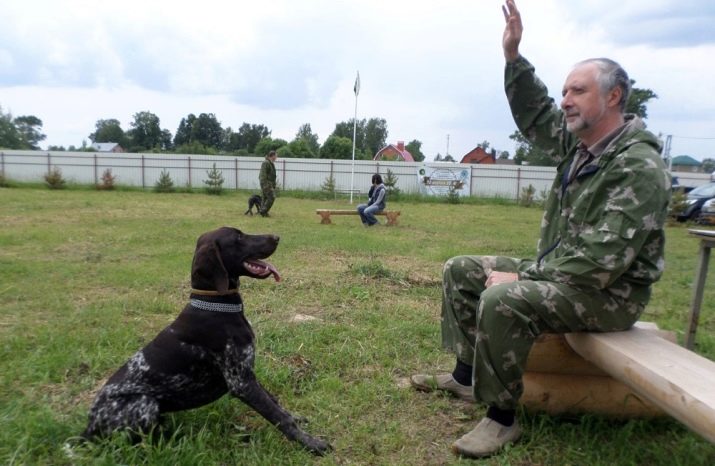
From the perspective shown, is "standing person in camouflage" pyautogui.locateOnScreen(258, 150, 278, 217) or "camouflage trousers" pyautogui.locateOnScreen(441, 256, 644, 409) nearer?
"camouflage trousers" pyautogui.locateOnScreen(441, 256, 644, 409)

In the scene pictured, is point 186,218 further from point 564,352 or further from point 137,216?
point 564,352

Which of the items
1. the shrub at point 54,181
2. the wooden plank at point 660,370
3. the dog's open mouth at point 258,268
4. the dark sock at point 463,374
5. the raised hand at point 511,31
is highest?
the raised hand at point 511,31

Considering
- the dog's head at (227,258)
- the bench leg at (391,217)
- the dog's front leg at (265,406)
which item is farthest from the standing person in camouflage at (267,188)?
the dog's front leg at (265,406)

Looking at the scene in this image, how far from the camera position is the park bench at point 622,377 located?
1.82 metres

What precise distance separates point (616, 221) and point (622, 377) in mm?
665

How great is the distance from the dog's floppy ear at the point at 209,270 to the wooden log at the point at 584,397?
1754 mm

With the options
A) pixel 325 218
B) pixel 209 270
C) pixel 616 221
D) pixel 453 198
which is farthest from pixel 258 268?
pixel 453 198

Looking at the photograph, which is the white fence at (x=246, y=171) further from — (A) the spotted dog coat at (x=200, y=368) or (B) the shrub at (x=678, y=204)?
(A) the spotted dog coat at (x=200, y=368)

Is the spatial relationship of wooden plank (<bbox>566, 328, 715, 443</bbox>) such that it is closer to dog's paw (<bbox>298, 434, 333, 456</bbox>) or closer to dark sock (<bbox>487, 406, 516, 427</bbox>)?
dark sock (<bbox>487, 406, 516, 427</bbox>)

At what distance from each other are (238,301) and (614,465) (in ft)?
6.55

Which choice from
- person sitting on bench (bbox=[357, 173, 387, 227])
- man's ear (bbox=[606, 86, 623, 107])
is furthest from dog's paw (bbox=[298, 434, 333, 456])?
person sitting on bench (bbox=[357, 173, 387, 227])

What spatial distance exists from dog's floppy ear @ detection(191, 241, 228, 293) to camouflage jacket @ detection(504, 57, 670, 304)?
1554mm

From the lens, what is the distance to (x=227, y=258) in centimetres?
272

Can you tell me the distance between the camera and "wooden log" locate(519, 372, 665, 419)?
2.81 meters
